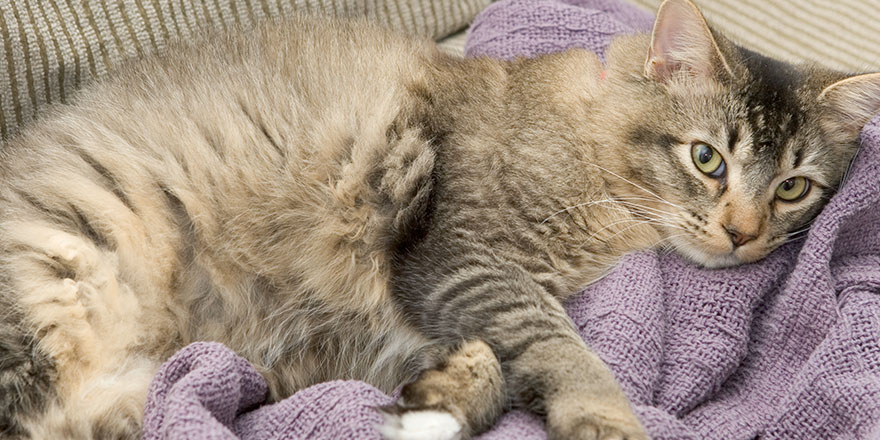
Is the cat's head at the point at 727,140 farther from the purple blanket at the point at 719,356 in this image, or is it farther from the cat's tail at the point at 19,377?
the cat's tail at the point at 19,377

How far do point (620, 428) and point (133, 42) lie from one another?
5.68 feet

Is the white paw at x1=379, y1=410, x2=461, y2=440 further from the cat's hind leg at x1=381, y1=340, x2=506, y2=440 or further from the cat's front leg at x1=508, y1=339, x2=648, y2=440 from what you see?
the cat's front leg at x1=508, y1=339, x2=648, y2=440

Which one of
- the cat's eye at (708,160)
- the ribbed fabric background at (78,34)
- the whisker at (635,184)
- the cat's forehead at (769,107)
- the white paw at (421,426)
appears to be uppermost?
the ribbed fabric background at (78,34)

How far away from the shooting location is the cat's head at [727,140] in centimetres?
177

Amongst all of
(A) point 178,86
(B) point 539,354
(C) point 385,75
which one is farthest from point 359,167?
(B) point 539,354

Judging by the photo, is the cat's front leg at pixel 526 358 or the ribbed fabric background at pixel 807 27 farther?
the ribbed fabric background at pixel 807 27

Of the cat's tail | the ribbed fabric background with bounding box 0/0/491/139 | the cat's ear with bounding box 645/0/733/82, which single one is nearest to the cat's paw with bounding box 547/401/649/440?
the cat's ear with bounding box 645/0/733/82

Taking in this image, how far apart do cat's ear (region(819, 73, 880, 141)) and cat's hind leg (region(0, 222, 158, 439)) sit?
1688mm

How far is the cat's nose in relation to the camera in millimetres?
1759

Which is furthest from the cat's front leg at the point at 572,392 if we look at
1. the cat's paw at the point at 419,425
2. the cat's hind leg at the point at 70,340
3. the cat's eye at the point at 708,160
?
the cat's hind leg at the point at 70,340

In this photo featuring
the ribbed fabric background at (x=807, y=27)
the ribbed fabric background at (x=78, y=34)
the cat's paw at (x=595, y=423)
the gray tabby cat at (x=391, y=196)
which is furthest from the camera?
the ribbed fabric background at (x=807, y=27)

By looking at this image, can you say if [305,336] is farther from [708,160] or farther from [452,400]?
[708,160]

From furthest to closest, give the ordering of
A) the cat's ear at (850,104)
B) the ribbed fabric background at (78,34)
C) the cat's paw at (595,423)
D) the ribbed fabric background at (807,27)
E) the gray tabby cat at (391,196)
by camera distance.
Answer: the ribbed fabric background at (807,27) < the ribbed fabric background at (78,34) < the cat's ear at (850,104) < the gray tabby cat at (391,196) < the cat's paw at (595,423)

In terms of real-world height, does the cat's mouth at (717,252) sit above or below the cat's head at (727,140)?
below
